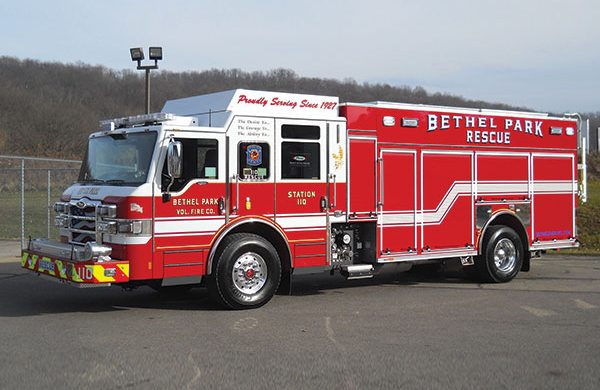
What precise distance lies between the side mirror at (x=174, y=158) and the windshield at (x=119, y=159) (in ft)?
1.13

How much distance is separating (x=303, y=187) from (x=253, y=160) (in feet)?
2.87

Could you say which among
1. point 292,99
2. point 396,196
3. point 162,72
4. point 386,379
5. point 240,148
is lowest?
point 386,379

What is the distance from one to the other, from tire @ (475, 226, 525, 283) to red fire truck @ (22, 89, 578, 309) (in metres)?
0.03

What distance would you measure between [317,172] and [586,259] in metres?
9.12

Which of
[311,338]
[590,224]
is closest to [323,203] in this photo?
[311,338]

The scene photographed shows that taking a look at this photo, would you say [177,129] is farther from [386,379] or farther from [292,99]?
[386,379]

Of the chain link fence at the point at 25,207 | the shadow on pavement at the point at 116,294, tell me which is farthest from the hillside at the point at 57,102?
the shadow on pavement at the point at 116,294

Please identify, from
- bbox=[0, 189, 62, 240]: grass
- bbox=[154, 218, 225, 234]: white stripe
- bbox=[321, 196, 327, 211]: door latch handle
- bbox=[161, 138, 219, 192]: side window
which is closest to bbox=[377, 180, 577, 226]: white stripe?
bbox=[321, 196, 327, 211]: door latch handle

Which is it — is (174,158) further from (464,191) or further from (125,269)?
(464,191)

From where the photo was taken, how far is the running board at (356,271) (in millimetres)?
9883

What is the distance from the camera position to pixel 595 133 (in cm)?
1738

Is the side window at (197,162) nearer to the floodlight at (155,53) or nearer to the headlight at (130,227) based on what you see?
the headlight at (130,227)

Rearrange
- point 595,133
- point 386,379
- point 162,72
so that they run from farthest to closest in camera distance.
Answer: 1. point 162,72
2. point 595,133
3. point 386,379

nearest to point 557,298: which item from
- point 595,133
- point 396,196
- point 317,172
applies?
point 396,196
